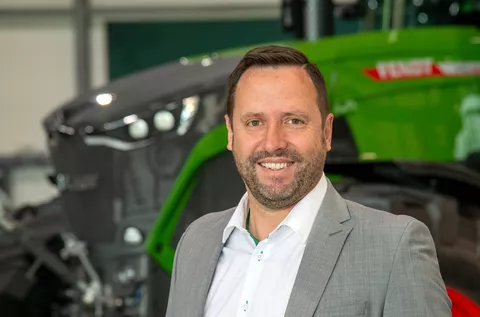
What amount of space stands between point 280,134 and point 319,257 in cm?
Result: 20

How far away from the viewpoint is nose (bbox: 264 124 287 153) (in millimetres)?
1352

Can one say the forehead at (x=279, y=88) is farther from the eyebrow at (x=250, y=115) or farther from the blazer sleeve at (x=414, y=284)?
the blazer sleeve at (x=414, y=284)

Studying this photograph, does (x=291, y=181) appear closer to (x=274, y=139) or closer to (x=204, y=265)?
(x=274, y=139)

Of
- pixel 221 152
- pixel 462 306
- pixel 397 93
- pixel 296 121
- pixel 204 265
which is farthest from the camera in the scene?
pixel 397 93

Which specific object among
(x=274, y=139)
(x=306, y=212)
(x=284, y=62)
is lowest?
(x=306, y=212)

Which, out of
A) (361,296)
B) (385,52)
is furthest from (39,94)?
(361,296)

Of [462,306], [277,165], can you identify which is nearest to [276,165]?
[277,165]

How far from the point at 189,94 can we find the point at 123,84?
0.31 metres

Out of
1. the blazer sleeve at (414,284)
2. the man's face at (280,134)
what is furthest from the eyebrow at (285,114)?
the blazer sleeve at (414,284)

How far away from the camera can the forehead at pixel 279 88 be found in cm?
135

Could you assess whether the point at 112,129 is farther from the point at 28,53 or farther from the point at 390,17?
the point at 28,53

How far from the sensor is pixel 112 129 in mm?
2932

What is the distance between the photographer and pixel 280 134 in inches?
53.5

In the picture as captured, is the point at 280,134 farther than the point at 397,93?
Result: No
